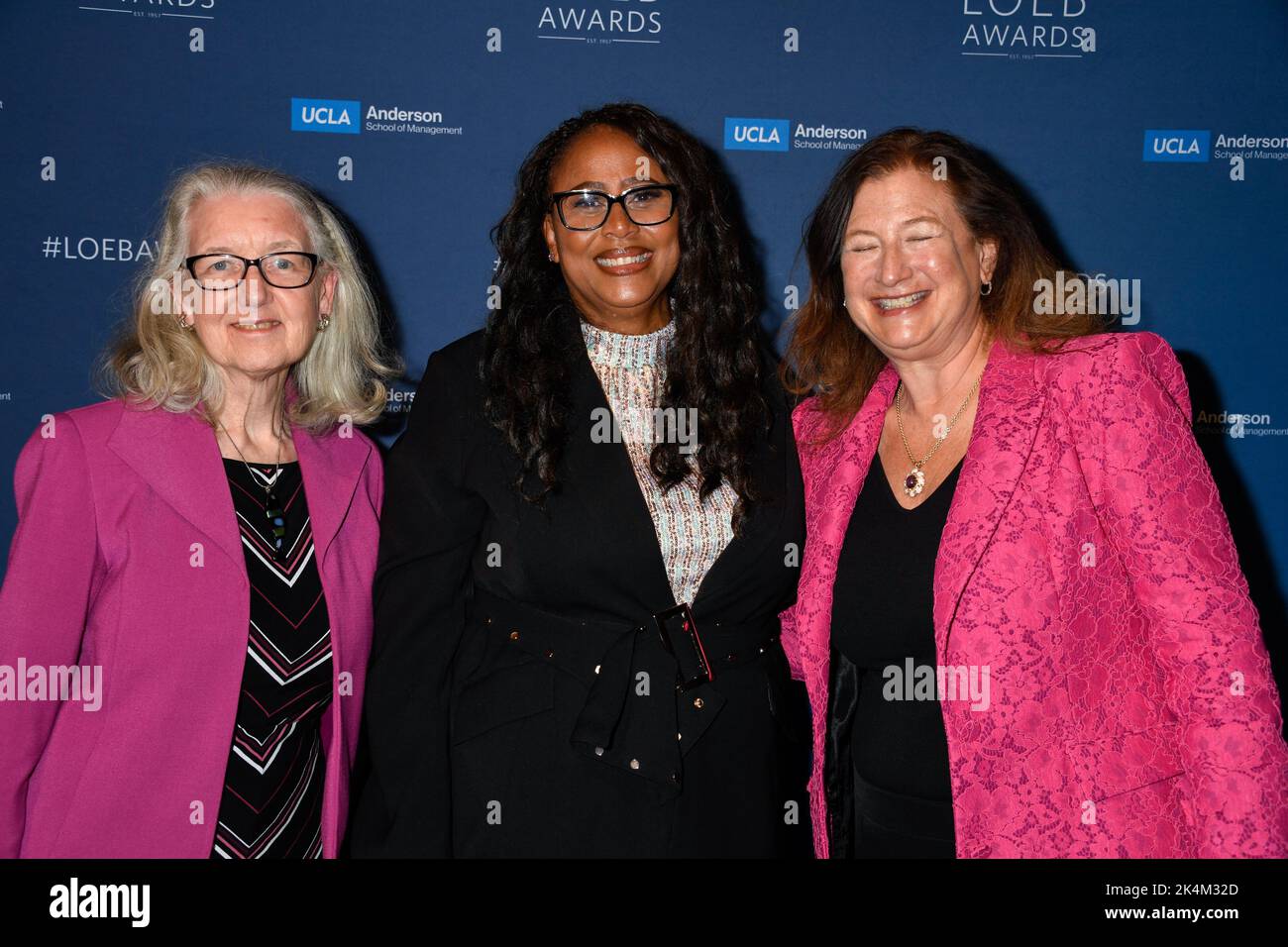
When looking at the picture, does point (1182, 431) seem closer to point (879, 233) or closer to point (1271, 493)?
point (879, 233)

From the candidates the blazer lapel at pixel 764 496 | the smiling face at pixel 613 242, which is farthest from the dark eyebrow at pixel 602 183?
the blazer lapel at pixel 764 496

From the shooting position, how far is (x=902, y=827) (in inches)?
77.0

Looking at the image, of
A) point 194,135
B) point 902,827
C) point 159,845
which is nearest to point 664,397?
point 902,827

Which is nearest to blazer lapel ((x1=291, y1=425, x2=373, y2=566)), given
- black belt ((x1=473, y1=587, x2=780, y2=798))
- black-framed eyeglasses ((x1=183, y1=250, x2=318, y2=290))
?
black-framed eyeglasses ((x1=183, y1=250, x2=318, y2=290))

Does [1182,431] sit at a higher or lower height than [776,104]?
lower

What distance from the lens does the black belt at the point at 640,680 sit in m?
2.00

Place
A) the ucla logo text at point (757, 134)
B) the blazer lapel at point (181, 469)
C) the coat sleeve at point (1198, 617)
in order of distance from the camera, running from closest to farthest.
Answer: the coat sleeve at point (1198, 617) → the blazer lapel at point (181, 469) → the ucla logo text at point (757, 134)

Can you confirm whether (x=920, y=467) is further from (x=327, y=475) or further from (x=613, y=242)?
(x=327, y=475)

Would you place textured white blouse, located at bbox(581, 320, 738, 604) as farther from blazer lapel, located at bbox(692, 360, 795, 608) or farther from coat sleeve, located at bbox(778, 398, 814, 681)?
coat sleeve, located at bbox(778, 398, 814, 681)

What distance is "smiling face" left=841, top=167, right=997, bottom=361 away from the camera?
2.00 metres

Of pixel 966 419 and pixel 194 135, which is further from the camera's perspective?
pixel 194 135

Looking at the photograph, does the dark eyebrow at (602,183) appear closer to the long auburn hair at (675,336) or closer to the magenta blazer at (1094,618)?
the long auburn hair at (675,336)

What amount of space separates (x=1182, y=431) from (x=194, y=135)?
274cm

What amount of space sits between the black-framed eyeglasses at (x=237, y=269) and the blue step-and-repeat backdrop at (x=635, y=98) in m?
0.86
